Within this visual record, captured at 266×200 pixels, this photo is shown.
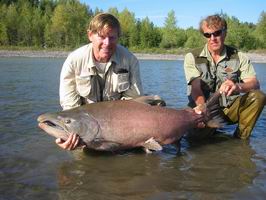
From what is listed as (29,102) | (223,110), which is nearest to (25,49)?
(29,102)

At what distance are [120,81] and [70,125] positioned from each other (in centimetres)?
111

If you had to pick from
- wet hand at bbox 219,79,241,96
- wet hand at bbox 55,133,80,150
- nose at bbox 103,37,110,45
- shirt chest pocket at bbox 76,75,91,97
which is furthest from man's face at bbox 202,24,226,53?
wet hand at bbox 55,133,80,150

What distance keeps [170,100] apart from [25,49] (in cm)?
5664

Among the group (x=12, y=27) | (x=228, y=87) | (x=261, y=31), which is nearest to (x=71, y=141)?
(x=228, y=87)

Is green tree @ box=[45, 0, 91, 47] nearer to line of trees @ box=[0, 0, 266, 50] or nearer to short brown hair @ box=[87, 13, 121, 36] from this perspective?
line of trees @ box=[0, 0, 266, 50]

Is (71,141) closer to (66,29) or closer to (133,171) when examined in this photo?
(133,171)

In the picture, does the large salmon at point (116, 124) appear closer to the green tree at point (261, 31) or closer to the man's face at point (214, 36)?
the man's face at point (214, 36)

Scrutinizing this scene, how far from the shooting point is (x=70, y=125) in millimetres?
4582

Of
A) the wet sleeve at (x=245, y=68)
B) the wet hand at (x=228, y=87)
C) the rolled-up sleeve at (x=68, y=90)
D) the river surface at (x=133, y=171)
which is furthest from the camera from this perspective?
the wet sleeve at (x=245, y=68)

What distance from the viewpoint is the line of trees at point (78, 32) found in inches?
2817

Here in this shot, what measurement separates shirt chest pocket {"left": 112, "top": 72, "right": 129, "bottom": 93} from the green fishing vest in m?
1.42

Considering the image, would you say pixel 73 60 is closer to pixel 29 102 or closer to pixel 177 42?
pixel 29 102

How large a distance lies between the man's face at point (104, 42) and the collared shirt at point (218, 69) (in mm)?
1704

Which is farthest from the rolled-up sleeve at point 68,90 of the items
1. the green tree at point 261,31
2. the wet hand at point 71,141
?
the green tree at point 261,31
